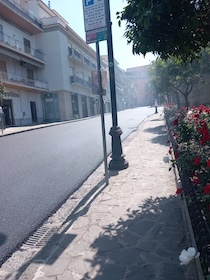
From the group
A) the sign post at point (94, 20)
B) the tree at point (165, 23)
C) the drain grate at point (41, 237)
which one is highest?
the sign post at point (94, 20)

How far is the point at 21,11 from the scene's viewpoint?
2869 cm

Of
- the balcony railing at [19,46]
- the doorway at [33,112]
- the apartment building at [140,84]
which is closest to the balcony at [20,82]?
the doorway at [33,112]

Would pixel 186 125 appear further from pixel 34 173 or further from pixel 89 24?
pixel 34 173

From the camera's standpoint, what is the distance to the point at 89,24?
4594 millimetres

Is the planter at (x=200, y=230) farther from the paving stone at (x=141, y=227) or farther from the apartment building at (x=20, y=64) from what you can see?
the apartment building at (x=20, y=64)

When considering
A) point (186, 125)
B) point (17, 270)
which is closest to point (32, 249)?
point (17, 270)

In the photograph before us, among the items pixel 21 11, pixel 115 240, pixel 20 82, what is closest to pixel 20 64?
pixel 20 82

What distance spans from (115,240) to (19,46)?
31.4m

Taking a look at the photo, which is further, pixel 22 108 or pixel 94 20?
pixel 22 108

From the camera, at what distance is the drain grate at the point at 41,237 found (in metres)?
2.96

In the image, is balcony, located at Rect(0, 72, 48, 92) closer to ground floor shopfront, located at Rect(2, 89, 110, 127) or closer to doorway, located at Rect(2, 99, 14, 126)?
ground floor shopfront, located at Rect(2, 89, 110, 127)

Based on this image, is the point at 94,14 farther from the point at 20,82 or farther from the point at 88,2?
the point at 20,82

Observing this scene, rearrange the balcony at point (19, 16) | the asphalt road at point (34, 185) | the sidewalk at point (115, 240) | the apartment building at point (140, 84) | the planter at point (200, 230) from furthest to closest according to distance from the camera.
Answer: the apartment building at point (140, 84)
the balcony at point (19, 16)
the asphalt road at point (34, 185)
the sidewalk at point (115, 240)
the planter at point (200, 230)

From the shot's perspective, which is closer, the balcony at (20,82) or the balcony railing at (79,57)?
the balcony at (20,82)
